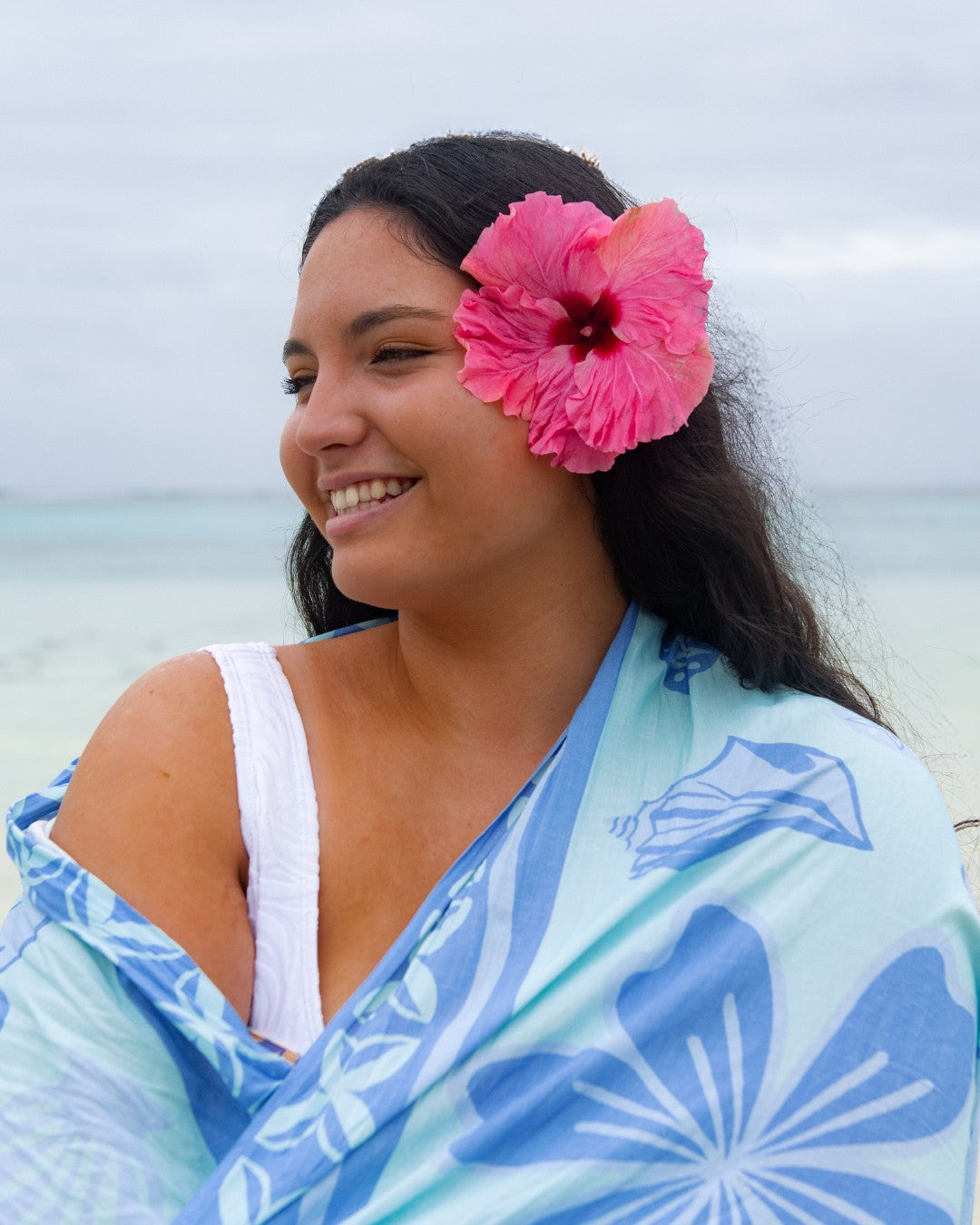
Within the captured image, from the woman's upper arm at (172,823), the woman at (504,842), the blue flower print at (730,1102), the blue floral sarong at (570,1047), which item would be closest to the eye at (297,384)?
the woman at (504,842)

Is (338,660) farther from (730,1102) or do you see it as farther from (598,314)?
(730,1102)

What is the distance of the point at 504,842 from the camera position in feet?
6.32

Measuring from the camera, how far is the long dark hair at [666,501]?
2139 mm

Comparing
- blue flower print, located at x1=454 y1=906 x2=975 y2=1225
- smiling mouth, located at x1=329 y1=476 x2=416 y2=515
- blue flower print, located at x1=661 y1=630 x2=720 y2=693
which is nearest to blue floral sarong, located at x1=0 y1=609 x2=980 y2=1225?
blue flower print, located at x1=454 y1=906 x2=975 y2=1225

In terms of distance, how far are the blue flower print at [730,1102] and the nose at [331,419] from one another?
0.85 meters

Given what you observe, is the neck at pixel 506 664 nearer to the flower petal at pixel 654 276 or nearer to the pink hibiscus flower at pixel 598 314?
the pink hibiscus flower at pixel 598 314

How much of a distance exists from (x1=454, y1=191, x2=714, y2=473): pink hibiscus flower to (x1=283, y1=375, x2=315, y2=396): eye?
0.93 feet

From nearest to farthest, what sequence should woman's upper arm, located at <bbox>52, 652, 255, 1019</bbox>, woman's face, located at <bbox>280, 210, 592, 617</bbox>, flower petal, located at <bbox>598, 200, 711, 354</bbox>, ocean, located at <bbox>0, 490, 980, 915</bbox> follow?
woman's upper arm, located at <bbox>52, 652, 255, 1019</bbox> → woman's face, located at <bbox>280, 210, 592, 617</bbox> → flower petal, located at <bbox>598, 200, 711, 354</bbox> → ocean, located at <bbox>0, 490, 980, 915</bbox>

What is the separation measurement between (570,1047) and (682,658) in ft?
2.29

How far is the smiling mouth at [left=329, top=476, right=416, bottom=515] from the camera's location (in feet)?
6.70

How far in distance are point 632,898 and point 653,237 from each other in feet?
3.26

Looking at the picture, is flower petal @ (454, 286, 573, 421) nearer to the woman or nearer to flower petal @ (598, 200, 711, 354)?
the woman

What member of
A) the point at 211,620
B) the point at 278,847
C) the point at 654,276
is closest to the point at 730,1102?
the point at 278,847

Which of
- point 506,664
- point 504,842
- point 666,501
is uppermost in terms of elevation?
point 666,501
